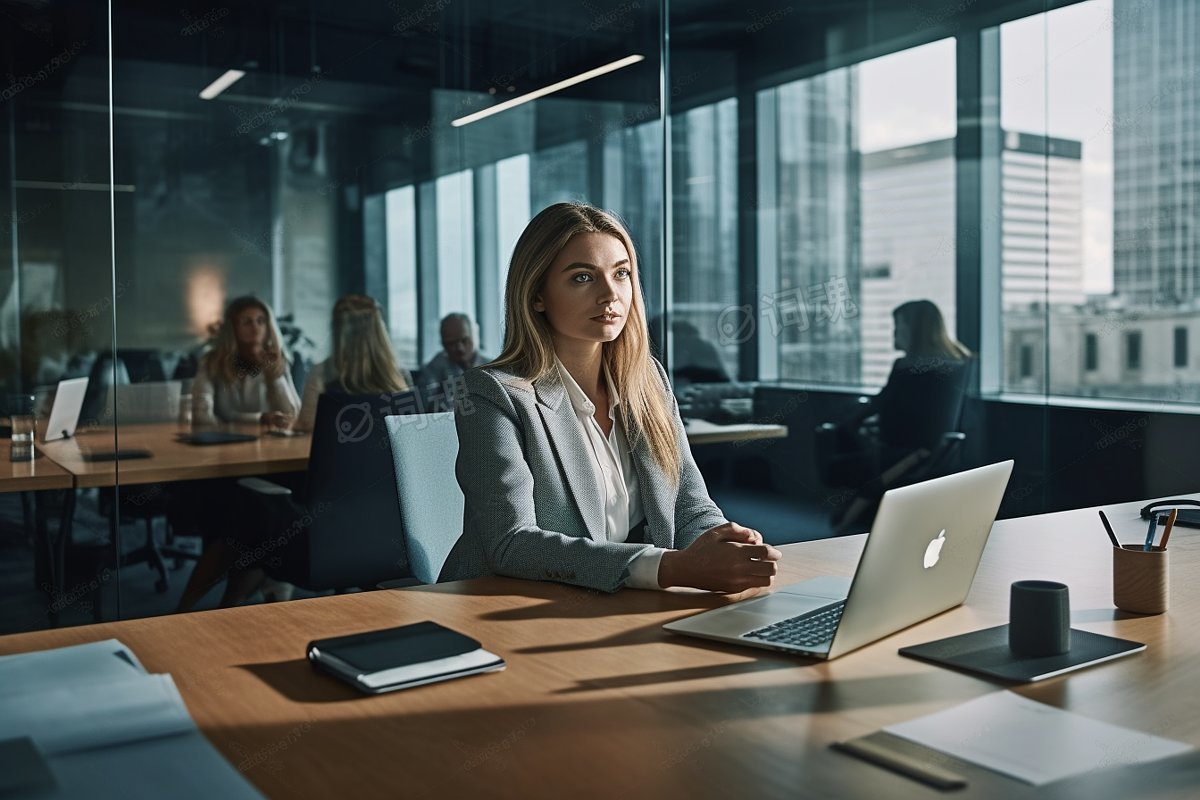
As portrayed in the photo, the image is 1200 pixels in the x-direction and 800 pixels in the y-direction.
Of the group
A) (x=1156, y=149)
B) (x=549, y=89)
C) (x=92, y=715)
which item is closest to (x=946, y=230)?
(x=1156, y=149)

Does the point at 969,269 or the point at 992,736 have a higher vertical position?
the point at 969,269

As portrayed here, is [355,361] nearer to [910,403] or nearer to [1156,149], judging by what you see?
[910,403]

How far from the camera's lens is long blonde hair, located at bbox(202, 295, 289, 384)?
12.2 feet

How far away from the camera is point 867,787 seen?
99 cm

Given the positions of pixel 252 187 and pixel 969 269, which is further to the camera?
pixel 969 269

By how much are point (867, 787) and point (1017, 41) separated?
501 centimetres

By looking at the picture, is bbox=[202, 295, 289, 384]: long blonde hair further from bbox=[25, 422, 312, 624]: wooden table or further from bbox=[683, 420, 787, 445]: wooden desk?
bbox=[683, 420, 787, 445]: wooden desk

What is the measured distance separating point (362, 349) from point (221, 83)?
3.23 feet

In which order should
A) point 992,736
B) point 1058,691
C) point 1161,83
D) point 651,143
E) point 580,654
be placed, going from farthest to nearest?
point 1161,83 → point 651,143 → point 580,654 → point 1058,691 → point 992,736

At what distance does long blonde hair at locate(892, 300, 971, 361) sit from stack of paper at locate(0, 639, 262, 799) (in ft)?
14.7

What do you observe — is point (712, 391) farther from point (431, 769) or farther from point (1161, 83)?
point (431, 769)

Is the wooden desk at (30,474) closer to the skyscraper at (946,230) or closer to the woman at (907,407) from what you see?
the woman at (907,407)

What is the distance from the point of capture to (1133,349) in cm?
514

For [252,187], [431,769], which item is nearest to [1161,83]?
[252,187]
